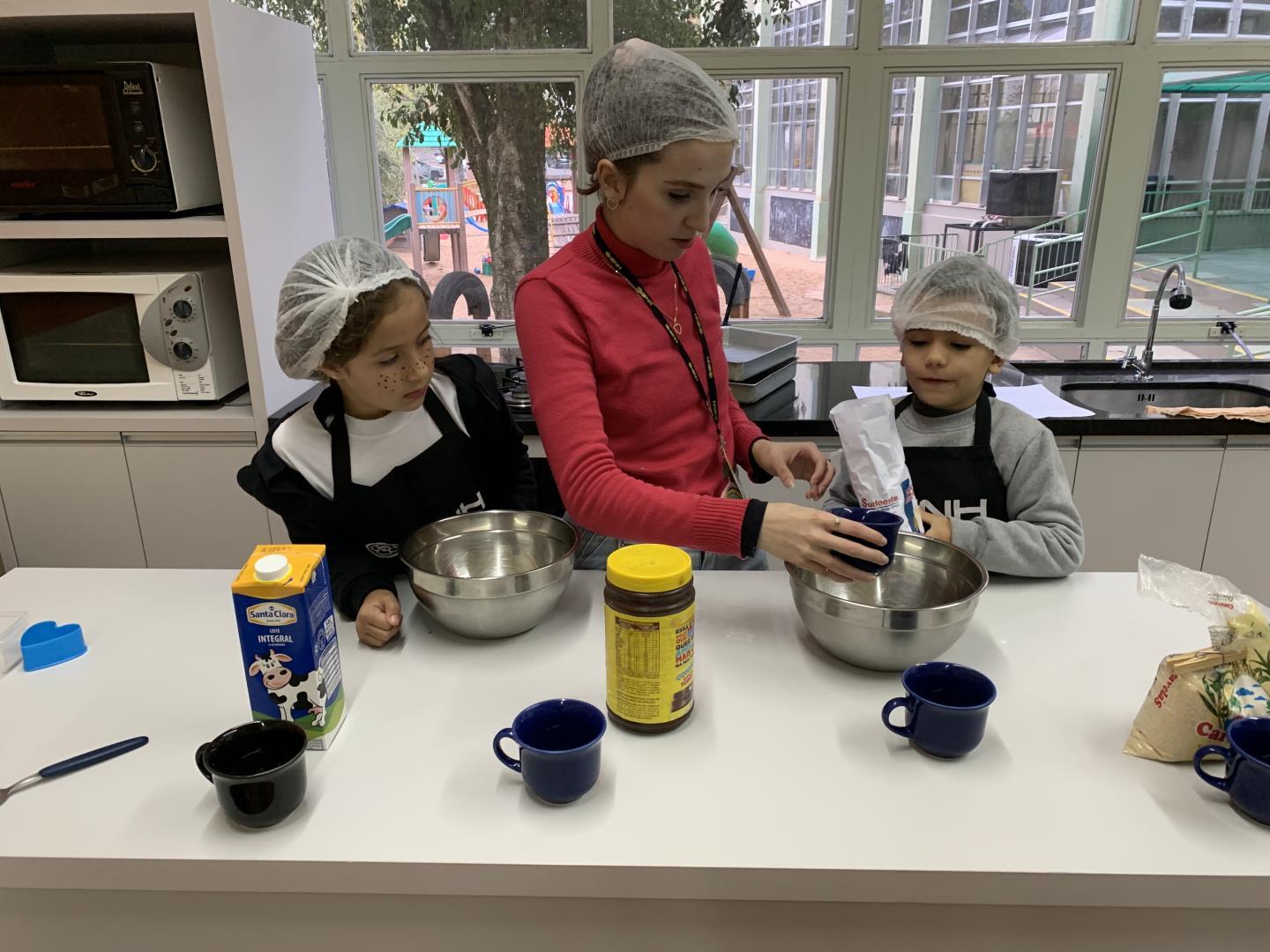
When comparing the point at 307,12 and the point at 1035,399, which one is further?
the point at 307,12

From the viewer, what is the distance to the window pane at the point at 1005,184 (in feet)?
8.82

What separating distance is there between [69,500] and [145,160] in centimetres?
88

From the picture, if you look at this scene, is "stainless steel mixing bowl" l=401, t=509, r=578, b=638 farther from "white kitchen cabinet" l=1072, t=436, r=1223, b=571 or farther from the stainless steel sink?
the stainless steel sink

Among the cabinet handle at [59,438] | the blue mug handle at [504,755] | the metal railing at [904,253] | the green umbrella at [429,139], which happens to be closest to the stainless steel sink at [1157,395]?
the metal railing at [904,253]

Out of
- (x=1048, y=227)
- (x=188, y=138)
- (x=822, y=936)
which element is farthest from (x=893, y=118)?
(x=822, y=936)

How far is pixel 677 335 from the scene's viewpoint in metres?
1.37

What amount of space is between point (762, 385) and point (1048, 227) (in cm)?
122

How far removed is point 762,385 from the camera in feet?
7.62

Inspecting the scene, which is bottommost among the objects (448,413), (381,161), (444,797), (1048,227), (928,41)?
(444,797)

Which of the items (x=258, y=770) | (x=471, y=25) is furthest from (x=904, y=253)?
(x=258, y=770)

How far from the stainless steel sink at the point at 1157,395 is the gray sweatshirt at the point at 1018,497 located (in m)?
1.16

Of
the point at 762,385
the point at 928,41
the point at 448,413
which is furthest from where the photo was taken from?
the point at 928,41

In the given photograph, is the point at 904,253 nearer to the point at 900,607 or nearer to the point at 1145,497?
the point at 1145,497

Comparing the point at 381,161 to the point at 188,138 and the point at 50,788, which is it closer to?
the point at 188,138
